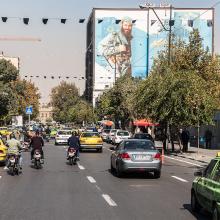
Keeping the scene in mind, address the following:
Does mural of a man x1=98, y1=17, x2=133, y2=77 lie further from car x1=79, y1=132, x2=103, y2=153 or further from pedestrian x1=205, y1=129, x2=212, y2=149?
car x1=79, y1=132, x2=103, y2=153

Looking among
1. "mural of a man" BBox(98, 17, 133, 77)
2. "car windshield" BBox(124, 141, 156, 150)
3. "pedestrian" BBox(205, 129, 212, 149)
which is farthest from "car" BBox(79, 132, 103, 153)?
"mural of a man" BBox(98, 17, 133, 77)

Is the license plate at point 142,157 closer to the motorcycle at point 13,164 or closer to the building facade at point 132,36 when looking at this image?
the motorcycle at point 13,164

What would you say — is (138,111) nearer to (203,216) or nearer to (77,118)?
(203,216)

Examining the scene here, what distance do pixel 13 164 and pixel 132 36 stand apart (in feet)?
388

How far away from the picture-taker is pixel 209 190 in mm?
10547

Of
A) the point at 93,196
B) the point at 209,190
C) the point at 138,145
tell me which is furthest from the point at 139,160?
the point at 209,190

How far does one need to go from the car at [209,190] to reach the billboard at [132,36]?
4851 inches

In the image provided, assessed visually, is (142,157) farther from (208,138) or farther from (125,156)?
(208,138)

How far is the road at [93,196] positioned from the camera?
11.9 m

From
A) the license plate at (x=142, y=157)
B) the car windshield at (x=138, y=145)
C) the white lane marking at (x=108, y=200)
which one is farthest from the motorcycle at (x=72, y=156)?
the white lane marking at (x=108, y=200)

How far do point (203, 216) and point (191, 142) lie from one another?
44.3 metres

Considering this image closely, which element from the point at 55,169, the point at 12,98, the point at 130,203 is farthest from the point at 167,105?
the point at 12,98

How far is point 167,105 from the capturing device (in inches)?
1513

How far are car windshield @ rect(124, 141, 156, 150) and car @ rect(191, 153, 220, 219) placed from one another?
8.71 meters
